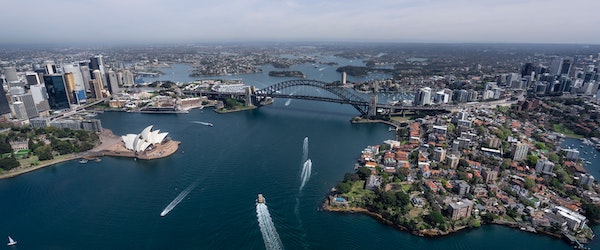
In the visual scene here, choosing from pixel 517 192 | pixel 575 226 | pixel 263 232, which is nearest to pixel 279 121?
pixel 263 232

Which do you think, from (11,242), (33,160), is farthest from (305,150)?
Result: (33,160)

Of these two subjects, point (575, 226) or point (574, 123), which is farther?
point (574, 123)

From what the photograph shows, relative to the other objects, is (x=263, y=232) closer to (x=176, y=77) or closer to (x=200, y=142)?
(x=200, y=142)

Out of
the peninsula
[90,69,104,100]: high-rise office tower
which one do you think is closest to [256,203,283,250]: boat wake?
the peninsula

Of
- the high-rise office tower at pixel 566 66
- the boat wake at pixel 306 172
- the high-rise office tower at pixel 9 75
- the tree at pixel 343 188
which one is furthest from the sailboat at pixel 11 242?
the high-rise office tower at pixel 566 66

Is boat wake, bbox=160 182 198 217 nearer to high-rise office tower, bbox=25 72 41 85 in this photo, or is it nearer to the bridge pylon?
the bridge pylon

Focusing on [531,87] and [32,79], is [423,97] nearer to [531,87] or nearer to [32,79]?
[531,87]
